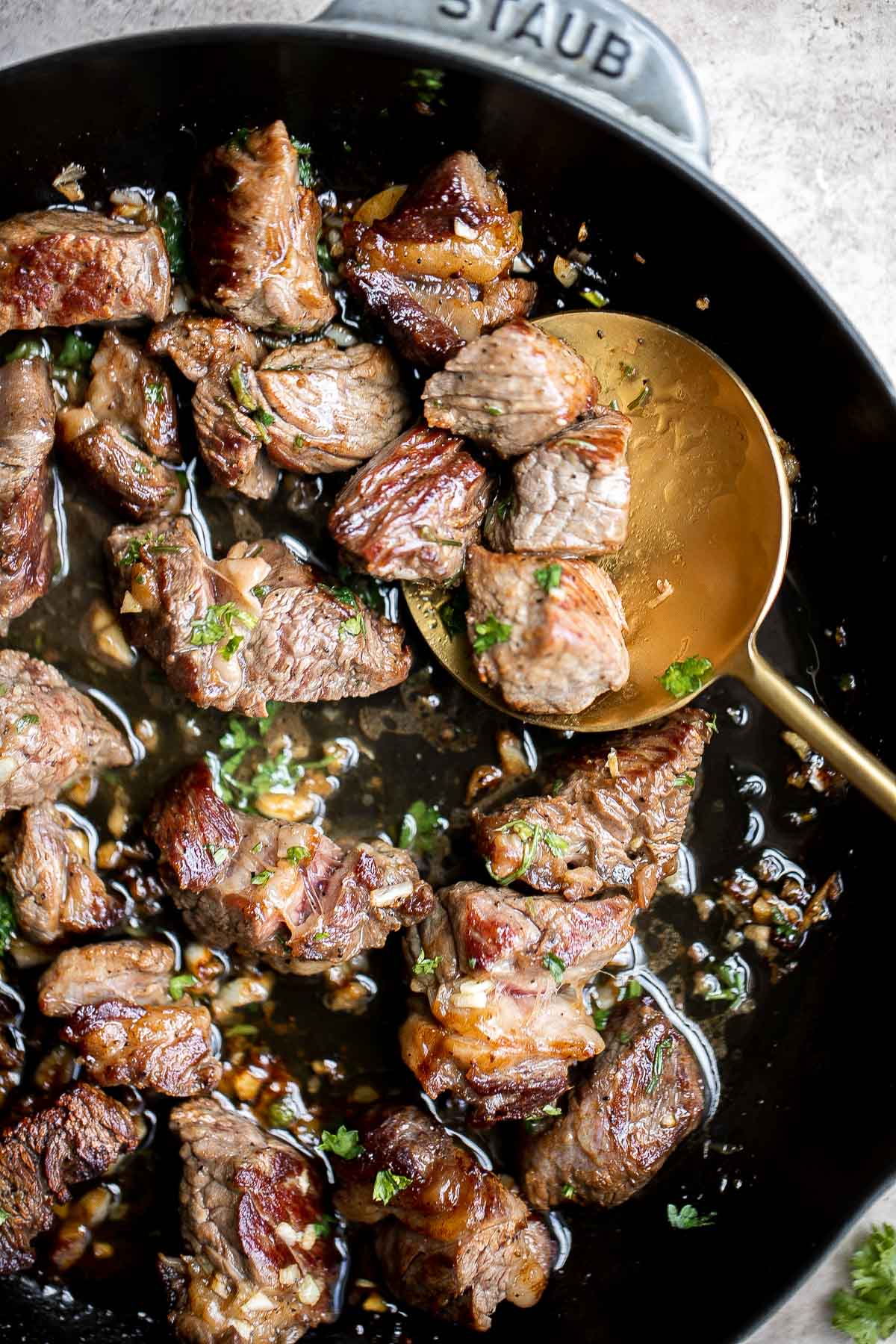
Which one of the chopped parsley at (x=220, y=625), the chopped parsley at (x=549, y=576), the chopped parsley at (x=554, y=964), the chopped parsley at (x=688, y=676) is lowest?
the chopped parsley at (x=554, y=964)

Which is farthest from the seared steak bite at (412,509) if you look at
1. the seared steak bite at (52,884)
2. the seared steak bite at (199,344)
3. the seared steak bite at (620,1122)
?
the seared steak bite at (620,1122)

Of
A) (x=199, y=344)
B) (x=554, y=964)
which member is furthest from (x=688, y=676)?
(x=199, y=344)

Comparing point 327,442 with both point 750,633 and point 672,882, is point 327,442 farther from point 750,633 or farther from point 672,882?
point 672,882

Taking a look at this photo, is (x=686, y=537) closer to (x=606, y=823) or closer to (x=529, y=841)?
(x=606, y=823)

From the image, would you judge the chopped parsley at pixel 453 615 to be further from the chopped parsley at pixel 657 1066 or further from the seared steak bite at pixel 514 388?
the chopped parsley at pixel 657 1066

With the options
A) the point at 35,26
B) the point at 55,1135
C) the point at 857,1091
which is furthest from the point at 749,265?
the point at 55,1135
